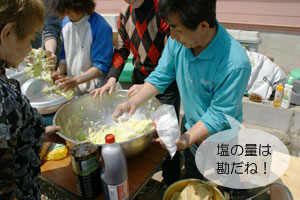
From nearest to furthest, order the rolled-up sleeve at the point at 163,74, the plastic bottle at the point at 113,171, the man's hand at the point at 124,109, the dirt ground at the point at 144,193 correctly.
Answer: the plastic bottle at the point at 113,171, the man's hand at the point at 124,109, the rolled-up sleeve at the point at 163,74, the dirt ground at the point at 144,193

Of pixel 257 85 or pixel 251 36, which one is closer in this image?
pixel 257 85

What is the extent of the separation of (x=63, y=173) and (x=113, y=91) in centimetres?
83

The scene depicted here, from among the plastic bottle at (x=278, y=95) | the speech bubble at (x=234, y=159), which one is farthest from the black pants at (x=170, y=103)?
the plastic bottle at (x=278, y=95)

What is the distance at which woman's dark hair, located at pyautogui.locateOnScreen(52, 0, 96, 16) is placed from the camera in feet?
6.43

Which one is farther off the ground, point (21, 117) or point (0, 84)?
point (0, 84)

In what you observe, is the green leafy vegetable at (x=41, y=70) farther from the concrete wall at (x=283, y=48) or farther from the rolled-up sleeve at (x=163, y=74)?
the concrete wall at (x=283, y=48)

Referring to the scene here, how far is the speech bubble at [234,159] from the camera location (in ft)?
5.78

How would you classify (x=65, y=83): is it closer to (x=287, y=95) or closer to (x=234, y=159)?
(x=234, y=159)

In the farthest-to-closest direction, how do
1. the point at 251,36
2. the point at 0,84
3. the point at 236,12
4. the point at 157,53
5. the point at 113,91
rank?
the point at 236,12
the point at 251,36
the point at 157,53
the point at 113,91
the point at 0,84

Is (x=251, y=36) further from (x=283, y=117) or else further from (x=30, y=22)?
(x=30, y=22)

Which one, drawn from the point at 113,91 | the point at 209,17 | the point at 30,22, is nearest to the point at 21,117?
the point at 30,22

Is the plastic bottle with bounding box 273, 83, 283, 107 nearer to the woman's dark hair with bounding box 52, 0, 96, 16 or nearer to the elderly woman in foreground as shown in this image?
the woman's dark hair with bounding box 52, 0, 96, 16

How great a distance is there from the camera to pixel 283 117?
373cm

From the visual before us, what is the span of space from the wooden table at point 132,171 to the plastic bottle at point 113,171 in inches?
6.3
